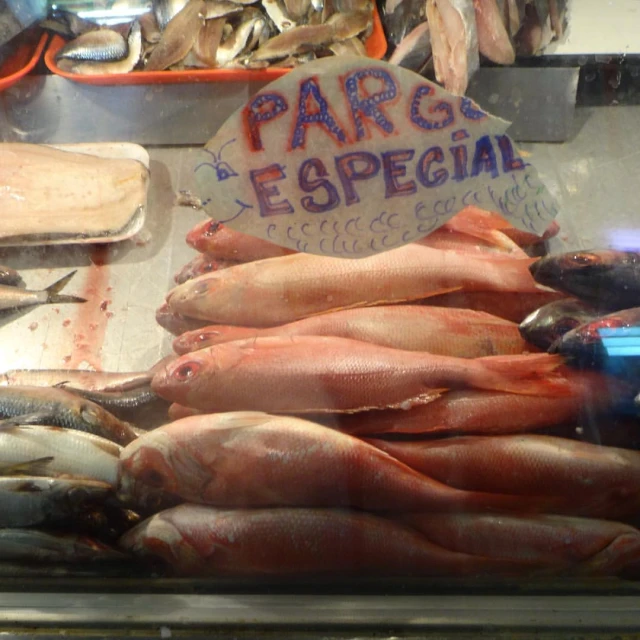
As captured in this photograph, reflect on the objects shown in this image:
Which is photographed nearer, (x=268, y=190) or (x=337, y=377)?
(x=268, y=190)

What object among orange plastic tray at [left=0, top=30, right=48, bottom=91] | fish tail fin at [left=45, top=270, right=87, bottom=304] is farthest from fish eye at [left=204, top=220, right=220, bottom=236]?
orange plastic tray at [left=0, top=30, right=48, bottom=91]

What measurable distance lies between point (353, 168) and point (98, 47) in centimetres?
144

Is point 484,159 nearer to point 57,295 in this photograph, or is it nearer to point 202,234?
point 202,234

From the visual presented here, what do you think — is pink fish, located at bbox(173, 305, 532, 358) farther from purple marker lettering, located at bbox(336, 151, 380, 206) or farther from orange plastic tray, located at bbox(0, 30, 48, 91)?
orange plastic tray, located at bbox(0, 30, 48, 91)

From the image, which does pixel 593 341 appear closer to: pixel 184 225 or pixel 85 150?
pixel 184 225

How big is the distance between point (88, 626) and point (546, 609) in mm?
741

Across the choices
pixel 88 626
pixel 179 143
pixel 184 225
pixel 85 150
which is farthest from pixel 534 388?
pixel 85 150

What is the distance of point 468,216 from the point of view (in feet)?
4.25

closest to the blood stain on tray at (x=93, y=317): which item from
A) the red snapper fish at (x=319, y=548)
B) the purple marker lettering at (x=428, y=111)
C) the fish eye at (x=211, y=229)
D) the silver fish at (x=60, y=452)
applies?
the silver fish at (x=60, y=452)

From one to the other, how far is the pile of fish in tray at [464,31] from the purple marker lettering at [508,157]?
619mm

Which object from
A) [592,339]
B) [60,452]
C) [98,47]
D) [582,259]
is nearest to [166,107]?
[98,47]

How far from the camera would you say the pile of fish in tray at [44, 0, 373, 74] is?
164cm

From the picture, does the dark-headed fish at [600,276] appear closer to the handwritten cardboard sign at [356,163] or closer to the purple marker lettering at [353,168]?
the handwritten cardboard sign at [356,163]

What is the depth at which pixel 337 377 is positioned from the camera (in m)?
1.09
